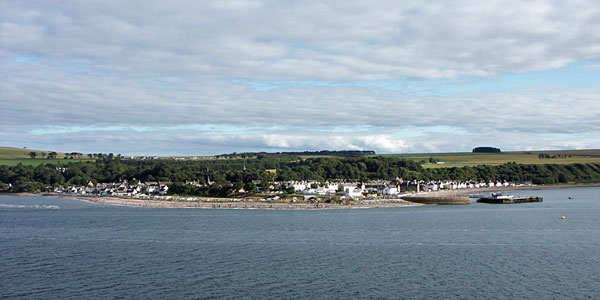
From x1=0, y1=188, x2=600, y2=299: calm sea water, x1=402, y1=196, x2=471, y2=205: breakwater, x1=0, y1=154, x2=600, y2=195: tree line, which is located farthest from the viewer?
x1=0, y1=154, x2=600, y2=195: tree line

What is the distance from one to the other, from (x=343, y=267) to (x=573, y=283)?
1380cm

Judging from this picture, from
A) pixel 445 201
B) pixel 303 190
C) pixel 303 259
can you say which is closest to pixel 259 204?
pixel 303 190

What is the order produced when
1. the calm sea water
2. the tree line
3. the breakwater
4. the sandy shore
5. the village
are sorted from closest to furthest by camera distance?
the calm sea water < the sandy shore < the breakwater < the village < the tree line

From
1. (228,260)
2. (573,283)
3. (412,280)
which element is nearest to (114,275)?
(228,260)

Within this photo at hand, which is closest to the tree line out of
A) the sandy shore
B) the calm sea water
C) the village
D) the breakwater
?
the village

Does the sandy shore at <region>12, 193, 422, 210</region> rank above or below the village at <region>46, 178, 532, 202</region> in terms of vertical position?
below

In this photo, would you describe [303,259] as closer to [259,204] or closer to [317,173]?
[259,204]

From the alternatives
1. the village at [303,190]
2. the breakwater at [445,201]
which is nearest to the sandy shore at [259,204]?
the breakwater at [445,201]

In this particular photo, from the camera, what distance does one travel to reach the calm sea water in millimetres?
28138

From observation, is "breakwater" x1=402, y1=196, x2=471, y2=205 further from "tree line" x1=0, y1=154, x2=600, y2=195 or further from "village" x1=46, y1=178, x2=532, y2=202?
"tree line" x1=0, y1=154, x2=600, y2=195

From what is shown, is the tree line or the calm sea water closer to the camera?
the calm sea water

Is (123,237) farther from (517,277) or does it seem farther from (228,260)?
(517,277)

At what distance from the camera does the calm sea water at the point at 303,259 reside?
28.1 meters

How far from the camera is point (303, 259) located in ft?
120
